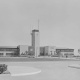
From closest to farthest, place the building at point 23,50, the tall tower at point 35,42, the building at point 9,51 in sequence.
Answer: the building at point 23,50 < the tall tower at point 35,42 < the building at point 9,51

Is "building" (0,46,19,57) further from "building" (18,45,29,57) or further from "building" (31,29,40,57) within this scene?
"building" (31,29,40,57)

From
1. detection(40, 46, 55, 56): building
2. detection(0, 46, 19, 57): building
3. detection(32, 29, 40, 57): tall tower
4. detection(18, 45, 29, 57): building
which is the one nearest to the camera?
detection(18, 45, 29, 57): building

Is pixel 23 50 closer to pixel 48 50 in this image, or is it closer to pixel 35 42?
pixel 35 42

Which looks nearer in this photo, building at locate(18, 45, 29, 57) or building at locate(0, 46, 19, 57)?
building at locate(18, 45, 29, 57)

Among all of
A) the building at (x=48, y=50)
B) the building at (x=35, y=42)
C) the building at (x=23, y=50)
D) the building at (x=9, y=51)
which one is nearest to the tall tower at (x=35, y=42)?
the building at (x=35, y=42)

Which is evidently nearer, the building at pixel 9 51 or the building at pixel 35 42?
the building at pixel 35 42

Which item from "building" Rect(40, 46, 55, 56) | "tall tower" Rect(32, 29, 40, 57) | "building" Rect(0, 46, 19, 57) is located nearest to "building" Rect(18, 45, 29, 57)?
"tall tower" Rect(32, 29, 40, 57)

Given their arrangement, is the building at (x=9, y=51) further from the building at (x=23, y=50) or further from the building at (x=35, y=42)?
the building at (x=35, y=42)

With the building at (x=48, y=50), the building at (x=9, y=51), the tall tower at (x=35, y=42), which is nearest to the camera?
the tall tower at (x=35, y=42)

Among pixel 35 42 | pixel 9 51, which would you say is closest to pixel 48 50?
pixel 35 42

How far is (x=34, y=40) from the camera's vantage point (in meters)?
86.9
